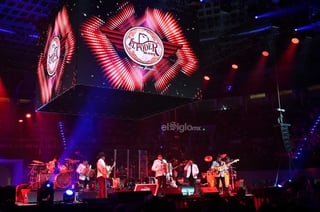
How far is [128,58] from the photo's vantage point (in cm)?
493

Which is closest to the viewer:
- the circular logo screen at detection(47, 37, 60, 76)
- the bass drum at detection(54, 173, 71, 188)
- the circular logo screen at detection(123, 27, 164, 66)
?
the circular logo screen at detection(123, 27, 164, 66)

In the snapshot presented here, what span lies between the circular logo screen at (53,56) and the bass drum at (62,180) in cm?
715

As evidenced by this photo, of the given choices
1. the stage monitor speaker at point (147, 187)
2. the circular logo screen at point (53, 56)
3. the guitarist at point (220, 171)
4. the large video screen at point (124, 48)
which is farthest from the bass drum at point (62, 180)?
the circular logo screen at point (53, 56)

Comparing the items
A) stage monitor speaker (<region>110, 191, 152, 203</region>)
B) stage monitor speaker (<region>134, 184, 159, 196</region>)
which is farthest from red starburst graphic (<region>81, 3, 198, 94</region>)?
stage monitor speaker (<region>134, 184, 159, 196</region>)

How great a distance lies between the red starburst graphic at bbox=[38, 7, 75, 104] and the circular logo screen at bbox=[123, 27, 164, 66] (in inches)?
33.4

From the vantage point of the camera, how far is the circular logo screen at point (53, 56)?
5.19m

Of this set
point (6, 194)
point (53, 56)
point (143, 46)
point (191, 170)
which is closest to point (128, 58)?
point (143, 46)

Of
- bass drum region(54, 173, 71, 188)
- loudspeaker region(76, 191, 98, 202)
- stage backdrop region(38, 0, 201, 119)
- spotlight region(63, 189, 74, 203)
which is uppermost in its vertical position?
stage backdrop region(38, 0, 201, 119)

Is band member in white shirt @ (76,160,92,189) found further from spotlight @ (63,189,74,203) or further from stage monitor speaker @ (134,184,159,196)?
spotlight @ (63,189,74,203)

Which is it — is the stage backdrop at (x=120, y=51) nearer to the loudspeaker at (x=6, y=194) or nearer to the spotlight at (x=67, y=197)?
the spotlight at (x=67, y=197)

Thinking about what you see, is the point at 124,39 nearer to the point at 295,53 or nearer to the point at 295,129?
the point at 295,53

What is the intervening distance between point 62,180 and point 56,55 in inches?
302

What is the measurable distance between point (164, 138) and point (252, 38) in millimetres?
9748

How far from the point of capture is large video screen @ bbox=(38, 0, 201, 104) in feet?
15.2
